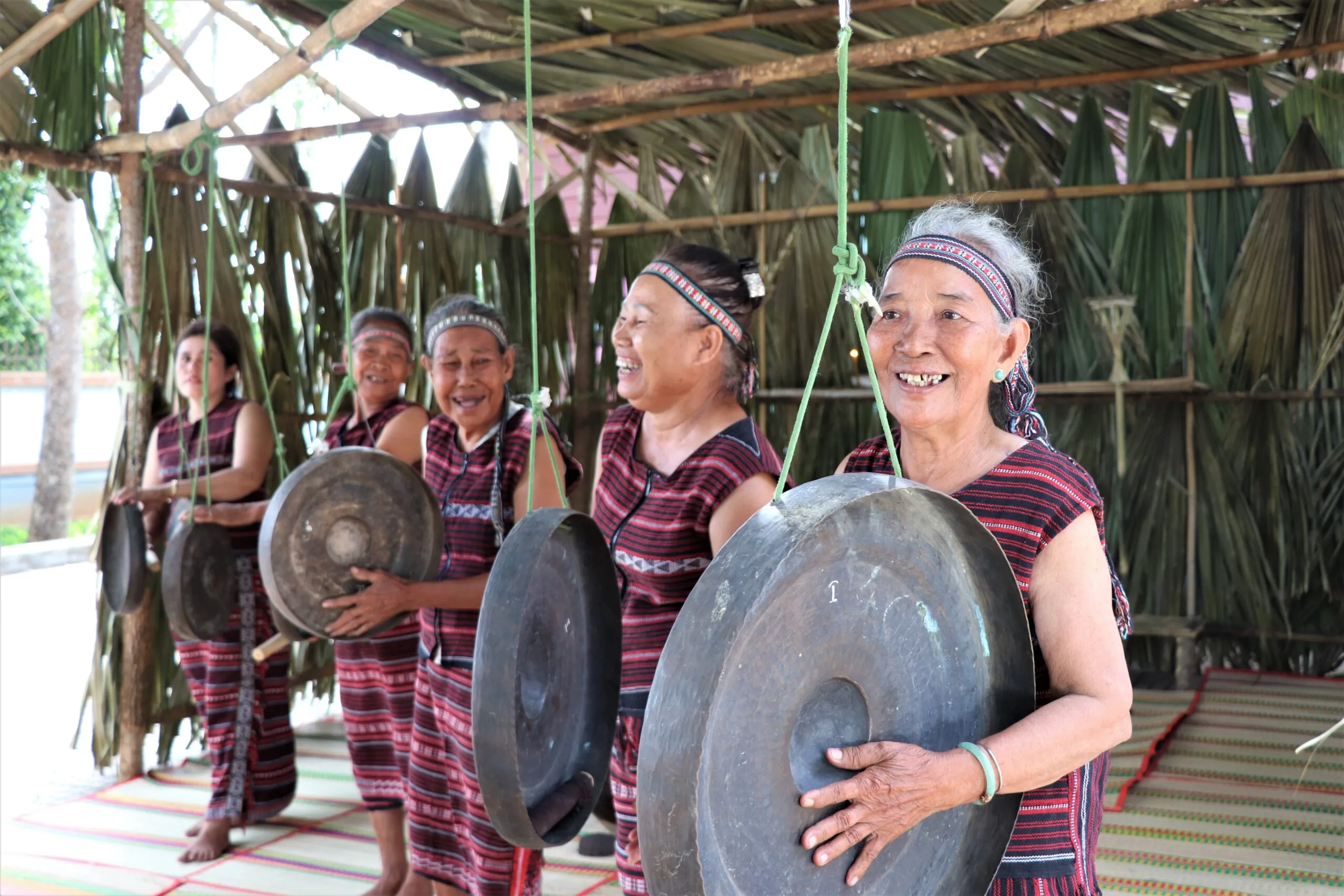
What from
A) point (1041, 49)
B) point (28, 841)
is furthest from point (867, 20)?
point (28, 841)

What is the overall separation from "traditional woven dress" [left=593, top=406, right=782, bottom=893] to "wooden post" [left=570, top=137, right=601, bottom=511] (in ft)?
12.0

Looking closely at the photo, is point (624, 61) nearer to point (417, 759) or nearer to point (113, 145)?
point (113, 145)

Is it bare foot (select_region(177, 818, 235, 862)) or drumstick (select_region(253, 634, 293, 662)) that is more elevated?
drumstick (select_region(253, 634, 293, 662))

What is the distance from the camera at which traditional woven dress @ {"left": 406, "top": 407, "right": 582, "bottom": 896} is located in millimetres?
2604

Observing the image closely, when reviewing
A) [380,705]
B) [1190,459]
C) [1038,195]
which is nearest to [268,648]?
[380,705]

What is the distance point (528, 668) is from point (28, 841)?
2.99 m

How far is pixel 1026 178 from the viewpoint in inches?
204

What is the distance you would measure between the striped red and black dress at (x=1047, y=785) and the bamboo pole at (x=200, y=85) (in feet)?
9.72

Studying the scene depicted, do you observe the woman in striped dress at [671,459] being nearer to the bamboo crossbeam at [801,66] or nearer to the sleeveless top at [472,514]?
the sleeveless top at [472,514]

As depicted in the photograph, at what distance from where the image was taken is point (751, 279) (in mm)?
2252

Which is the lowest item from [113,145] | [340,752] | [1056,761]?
[340,752]

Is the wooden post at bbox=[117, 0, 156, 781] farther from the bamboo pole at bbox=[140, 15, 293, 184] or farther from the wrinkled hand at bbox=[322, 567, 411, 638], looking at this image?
the wrinkled hand at bbox=[322, 567, 411, 638]

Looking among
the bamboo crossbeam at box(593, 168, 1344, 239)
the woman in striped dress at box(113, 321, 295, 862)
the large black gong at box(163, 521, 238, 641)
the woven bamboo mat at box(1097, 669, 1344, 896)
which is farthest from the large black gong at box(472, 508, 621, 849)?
the bamboo crossbeam at box(593, 168, 1344, 239)

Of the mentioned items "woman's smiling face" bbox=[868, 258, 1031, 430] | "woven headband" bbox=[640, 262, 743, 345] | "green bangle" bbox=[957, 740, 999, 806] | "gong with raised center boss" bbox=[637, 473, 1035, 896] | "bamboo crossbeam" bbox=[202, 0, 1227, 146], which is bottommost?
"green bangle" bbox=[957, 740, 999, 806]
